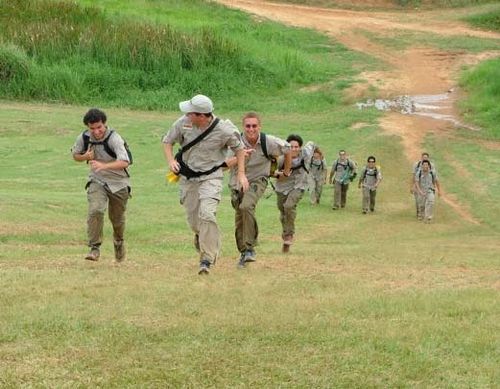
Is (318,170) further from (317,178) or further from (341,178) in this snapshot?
(341,178)

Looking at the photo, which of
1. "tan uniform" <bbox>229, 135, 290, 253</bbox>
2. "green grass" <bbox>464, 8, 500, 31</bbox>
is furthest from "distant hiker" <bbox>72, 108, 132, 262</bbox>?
"green grass" <bbox>464, 8, 500, 31</bbox>

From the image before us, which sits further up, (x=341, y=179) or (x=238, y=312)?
(x=238, y=312)

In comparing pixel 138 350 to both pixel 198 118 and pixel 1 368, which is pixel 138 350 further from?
pixel 198 118

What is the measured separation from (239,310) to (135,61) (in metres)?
28.0

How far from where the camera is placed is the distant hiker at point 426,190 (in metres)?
21.2

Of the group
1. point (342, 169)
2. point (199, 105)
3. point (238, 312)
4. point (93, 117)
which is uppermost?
point (199, 105)

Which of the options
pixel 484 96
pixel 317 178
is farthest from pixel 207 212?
pixel 484 96

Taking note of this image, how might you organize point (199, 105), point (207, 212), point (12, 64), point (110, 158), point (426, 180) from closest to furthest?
1. point (199, 105)
2. point (207, 212)
3. point (110, 158)
4. point (426, 180)
5. point (12, 64)

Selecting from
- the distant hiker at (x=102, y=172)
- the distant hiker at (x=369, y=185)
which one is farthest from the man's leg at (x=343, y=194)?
the distant hiker at (x=102, y=172)

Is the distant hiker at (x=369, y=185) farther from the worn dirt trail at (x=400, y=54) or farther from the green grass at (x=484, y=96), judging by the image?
the green grass at (x=484, y=96)

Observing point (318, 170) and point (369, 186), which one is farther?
point (318, 170)

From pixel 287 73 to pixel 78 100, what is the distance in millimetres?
7826

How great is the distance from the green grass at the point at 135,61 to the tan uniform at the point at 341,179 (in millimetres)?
11116

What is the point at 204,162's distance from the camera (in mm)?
9992
